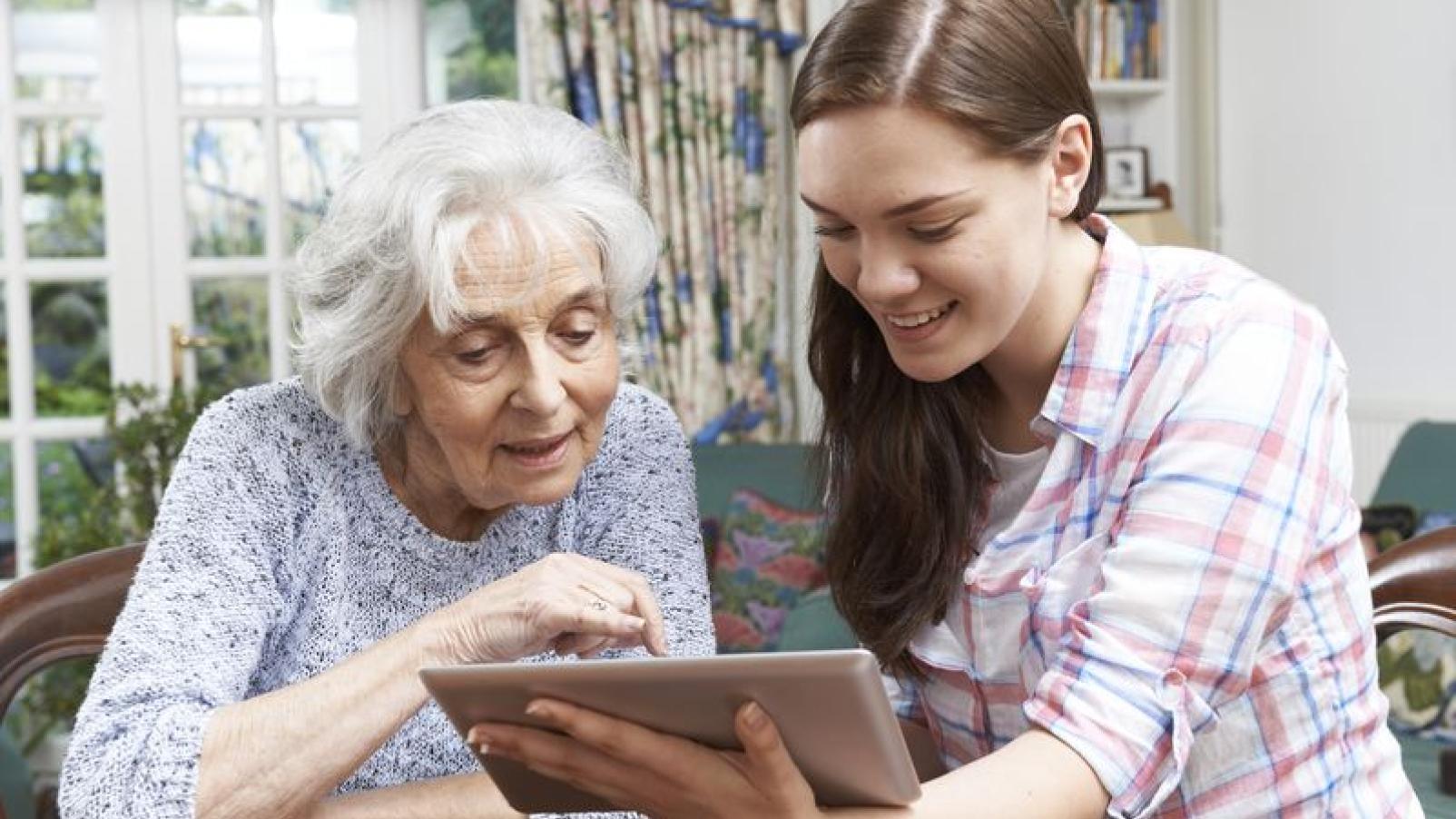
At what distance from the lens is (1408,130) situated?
430 centimetres

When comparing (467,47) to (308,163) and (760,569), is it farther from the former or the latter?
(760,569)

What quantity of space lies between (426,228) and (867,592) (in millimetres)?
510

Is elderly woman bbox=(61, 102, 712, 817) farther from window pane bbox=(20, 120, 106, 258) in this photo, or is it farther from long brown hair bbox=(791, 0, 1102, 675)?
window pane bbox=(20, 120, 106, 258)

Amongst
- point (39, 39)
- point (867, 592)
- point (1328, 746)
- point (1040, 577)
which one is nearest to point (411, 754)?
point (867, 592)

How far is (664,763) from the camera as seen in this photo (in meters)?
1.21

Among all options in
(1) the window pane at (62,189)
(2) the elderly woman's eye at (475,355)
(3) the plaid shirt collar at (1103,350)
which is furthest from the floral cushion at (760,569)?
(3) the plaid shirt collar at (1103,350)

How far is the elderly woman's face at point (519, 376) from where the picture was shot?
5.08ft

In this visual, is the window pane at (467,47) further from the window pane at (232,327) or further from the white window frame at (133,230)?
the window pane at (232,327)

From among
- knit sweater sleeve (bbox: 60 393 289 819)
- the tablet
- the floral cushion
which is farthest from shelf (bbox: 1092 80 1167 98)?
the tablet

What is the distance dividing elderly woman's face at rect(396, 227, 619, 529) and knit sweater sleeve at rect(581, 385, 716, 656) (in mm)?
111

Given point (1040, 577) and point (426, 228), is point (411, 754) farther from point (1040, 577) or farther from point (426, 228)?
point (1040, 577)

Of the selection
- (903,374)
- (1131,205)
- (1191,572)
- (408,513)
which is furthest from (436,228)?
(1131,205)

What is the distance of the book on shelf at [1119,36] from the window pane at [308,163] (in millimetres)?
2016

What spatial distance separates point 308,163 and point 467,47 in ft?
1.75
